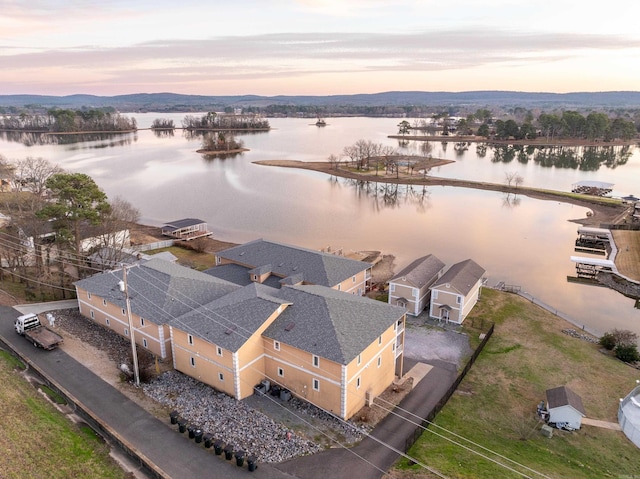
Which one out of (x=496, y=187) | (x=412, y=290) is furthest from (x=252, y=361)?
(x=496, y=187)

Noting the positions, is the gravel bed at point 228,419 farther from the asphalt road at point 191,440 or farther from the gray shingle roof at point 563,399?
the gray shingle roof at point 563,399

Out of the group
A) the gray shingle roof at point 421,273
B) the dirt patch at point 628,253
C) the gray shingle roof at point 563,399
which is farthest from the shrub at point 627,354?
the dirt patch at point 628,253

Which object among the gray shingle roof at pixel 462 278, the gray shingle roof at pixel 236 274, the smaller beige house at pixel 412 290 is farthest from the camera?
the gray shingle roof at pixel 236 274

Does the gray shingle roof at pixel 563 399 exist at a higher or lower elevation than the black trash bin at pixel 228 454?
lower


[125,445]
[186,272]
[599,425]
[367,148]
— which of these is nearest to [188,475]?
[125,445]

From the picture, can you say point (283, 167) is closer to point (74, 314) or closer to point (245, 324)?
point (74, 314)

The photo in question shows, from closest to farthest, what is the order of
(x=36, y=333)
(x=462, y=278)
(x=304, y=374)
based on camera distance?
(x=304, y=374) < (x=36, y=333) < (x=462, y=278)

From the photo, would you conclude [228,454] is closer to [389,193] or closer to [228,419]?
[228,419]
